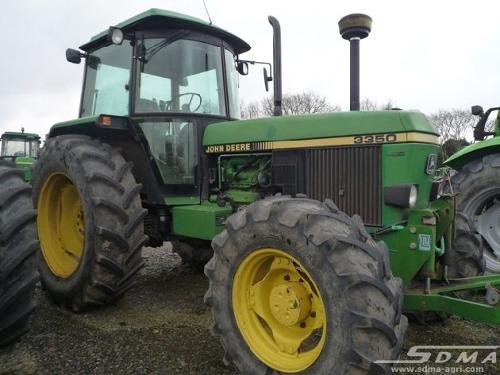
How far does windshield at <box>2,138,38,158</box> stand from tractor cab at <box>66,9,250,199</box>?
11.1 meters

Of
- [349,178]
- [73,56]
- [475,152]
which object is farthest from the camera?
[475,152]

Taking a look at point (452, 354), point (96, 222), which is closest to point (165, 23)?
point (96, 222)

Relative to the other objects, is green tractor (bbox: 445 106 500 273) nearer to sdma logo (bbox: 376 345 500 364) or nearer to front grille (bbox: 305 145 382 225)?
sdma logo (bbox: 376 345 500 364)

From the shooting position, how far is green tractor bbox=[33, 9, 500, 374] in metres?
2.35

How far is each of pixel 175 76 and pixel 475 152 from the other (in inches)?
134

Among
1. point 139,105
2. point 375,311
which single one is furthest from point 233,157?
point 375,311

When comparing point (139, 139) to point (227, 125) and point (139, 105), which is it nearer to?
point (139, 105)

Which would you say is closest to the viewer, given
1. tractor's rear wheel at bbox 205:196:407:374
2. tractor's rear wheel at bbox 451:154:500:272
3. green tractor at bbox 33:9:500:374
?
Answer: tractor's rear wheel at bbox 205:196:407:374

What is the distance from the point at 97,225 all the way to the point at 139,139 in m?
0.89

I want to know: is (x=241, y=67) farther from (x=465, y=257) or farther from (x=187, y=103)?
(x=465, y=257)

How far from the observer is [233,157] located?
400 centimetres

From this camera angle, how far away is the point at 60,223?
435cm

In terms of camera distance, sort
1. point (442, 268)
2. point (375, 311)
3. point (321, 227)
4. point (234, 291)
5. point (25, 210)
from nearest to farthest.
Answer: point (375, 311)
point (321, 227)
point (234, 291)
point (25, 210)
point (442, 268)

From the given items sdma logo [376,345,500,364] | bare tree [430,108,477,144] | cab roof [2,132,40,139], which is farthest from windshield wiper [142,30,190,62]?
bare tree [430,108,477,144]
